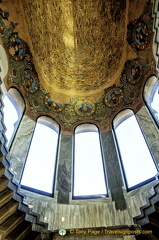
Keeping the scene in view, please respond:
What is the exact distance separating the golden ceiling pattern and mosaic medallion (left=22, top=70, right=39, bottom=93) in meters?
0.54

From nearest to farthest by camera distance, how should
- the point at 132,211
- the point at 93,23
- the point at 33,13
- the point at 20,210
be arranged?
1. the point at 20,210
2. the point at 132,211
3. the point at 33,13
4. the point at 93,23

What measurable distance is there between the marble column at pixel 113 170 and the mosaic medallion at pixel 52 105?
291 cm

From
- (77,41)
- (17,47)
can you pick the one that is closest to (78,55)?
(77,41)

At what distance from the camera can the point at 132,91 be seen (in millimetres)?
9109

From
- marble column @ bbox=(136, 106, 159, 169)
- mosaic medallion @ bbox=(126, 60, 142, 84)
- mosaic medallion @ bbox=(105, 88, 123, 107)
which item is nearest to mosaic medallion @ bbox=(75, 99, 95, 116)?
mosaic medallion @ bbox=(105, 88, 123, 107)

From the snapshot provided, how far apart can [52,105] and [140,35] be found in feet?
17.7

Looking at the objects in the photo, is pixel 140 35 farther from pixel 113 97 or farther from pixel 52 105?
pixel 52 105

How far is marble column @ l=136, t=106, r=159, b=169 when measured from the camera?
6.31 meters

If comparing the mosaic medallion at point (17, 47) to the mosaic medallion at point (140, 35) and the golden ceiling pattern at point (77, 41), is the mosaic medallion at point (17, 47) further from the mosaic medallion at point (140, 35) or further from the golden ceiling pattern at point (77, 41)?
the mosaic medallion at point (140, 35)

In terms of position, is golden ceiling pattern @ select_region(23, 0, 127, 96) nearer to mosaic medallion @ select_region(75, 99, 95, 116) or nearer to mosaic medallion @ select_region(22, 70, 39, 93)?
mosaic medallion @ select_region(22, 70, 39, 93)

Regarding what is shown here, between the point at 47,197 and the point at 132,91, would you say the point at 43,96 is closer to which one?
the point at 132,91

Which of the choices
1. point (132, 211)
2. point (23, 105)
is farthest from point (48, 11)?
point (132, 211)

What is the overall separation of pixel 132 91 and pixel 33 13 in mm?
6115

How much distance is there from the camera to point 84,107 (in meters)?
10.3
